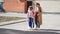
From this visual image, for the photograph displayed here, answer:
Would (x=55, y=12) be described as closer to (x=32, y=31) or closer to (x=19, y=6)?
(x=19, y=6)

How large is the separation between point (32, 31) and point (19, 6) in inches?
587

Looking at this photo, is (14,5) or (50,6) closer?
(50,6)

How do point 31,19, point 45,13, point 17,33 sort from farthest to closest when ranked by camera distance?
point 45,13, point 31,19, point 17,33

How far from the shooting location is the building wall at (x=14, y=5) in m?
26.5

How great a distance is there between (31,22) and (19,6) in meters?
14.5

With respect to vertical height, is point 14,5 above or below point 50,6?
above

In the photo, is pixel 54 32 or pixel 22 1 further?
pixel 22 1

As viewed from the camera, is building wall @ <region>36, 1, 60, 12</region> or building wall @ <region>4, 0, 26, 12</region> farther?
building wall @ <region>4, 0, 26, 12</region>

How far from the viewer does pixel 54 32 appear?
11.9m

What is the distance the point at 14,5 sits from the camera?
27188mm

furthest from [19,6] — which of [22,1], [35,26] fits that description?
[35,26]

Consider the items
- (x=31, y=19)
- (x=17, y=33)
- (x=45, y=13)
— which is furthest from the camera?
(x=45, y=13)

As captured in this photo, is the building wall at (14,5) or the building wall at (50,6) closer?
the building wall at (50,6)

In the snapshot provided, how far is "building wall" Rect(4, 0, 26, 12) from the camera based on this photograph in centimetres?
2653
